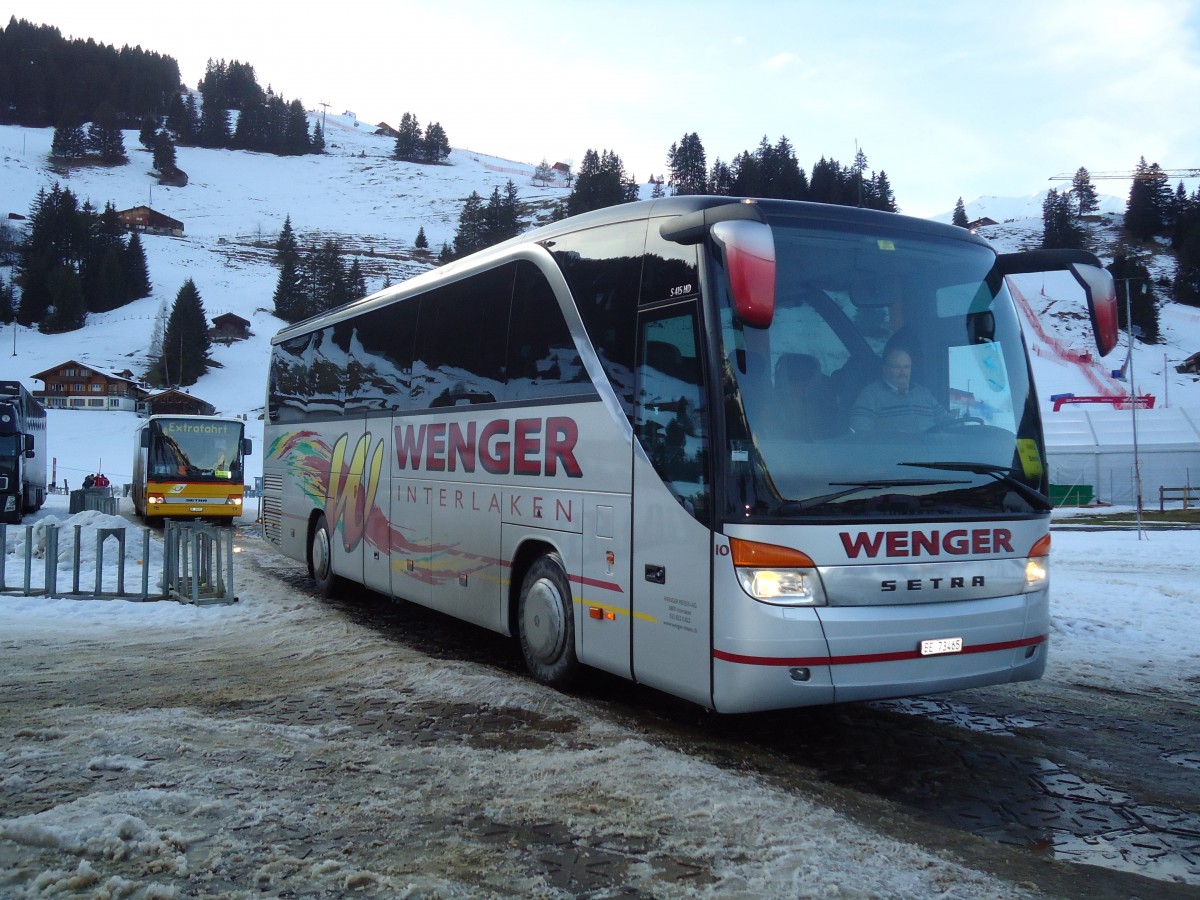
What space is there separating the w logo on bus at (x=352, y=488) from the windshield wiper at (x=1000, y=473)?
21.0ft

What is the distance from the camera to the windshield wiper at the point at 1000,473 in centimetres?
580

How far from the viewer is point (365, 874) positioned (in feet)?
12.9

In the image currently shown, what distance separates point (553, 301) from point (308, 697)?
129 inches

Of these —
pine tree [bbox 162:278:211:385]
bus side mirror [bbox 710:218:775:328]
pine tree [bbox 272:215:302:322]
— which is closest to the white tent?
bus side mirror [bbox 710:218:775:328]

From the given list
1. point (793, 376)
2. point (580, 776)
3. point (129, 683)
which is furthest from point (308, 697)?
point (793, 376)

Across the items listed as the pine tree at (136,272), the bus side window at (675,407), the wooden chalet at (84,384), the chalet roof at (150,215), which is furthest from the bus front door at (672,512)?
the chalet roof at (150,215)

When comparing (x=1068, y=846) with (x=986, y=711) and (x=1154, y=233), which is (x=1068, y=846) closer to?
(x=986, y=711)

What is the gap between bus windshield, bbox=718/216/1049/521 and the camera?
5.54 m

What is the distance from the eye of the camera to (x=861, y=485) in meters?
5.58

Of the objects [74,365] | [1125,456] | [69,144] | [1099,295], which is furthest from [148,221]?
[1099,295]

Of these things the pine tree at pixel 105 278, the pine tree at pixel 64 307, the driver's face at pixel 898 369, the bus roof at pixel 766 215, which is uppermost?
the pine tree at pixel 105 278

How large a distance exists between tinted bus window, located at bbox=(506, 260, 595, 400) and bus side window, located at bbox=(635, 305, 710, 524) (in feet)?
2.14

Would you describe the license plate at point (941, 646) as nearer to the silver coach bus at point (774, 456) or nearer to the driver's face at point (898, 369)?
the silver coach bus at point (774, 456)

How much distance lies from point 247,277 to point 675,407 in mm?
143392
